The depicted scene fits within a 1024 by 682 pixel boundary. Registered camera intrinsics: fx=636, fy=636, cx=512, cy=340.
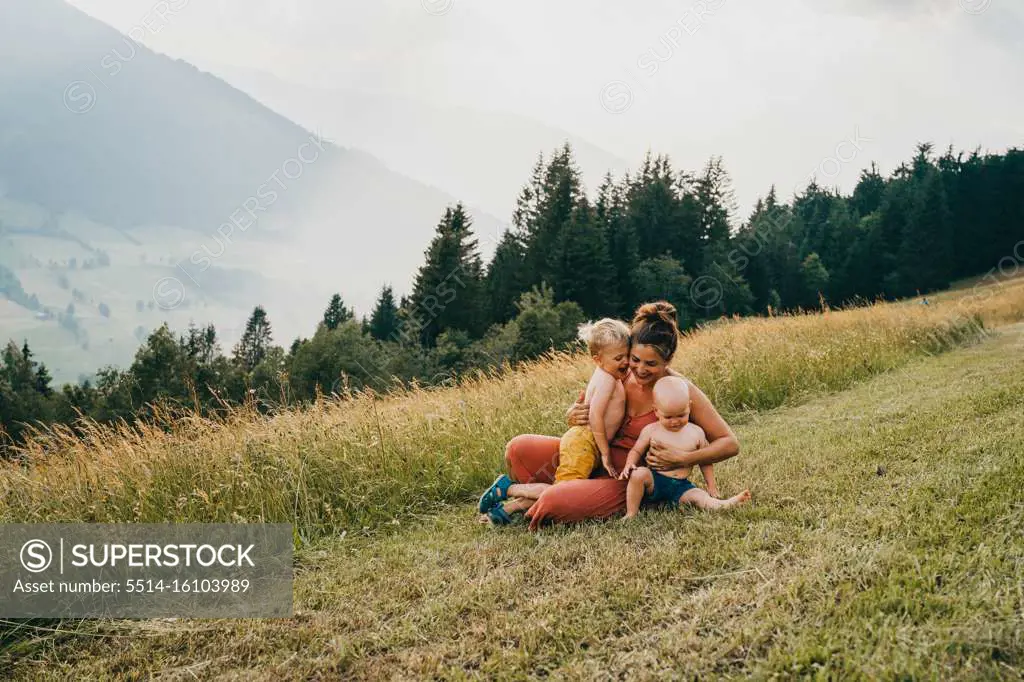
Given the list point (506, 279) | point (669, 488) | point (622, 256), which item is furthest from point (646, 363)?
point (506, 279)

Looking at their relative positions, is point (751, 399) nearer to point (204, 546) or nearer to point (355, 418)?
point (355, 418)

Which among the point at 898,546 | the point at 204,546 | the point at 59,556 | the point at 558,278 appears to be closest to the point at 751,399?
the point at 898,546

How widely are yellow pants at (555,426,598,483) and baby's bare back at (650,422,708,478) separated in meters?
0.54

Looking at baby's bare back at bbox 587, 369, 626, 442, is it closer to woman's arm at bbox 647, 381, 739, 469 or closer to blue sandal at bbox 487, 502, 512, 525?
woman's arm at bbox 647, 381, 739, 469

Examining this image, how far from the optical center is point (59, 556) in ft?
14.7

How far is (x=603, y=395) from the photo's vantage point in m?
4.61

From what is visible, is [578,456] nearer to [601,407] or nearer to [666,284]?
[601,407]

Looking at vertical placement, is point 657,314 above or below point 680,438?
above

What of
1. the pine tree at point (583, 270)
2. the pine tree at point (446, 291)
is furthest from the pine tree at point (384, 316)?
the pine tree at point (583, 270)

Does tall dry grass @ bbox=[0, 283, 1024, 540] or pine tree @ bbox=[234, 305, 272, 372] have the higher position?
pine tree @ bbox=[234, 305, 272, 372]

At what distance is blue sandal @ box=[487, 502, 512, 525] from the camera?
190 inches

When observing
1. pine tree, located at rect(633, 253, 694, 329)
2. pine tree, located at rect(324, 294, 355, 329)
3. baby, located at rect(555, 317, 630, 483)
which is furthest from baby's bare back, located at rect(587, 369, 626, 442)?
pine tree, located at rect(324, 294, 355, 329)

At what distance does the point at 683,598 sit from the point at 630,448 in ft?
5.44

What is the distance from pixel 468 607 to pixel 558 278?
167ft
